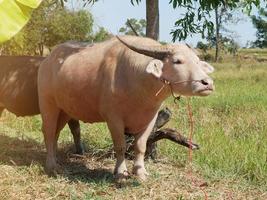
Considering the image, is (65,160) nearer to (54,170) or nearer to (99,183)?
(54,170)

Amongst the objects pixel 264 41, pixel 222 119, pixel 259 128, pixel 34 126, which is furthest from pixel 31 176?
pixel 264 41

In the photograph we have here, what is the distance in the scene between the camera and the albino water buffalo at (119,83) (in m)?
4.33

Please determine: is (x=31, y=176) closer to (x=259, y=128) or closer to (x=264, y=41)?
(x=259, y=128)

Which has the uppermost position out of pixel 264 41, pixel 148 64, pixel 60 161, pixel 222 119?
pixel 148 64

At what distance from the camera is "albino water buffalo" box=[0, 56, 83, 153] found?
19.6 feet

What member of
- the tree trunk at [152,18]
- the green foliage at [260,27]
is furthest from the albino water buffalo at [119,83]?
the green foliage at [260,27]

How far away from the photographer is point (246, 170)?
16.8 feet

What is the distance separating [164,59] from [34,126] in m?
4.07

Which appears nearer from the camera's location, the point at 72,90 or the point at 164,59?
the point at 164,59

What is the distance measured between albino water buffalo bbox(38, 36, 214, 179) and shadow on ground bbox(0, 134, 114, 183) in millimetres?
231

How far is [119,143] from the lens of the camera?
4812 mm

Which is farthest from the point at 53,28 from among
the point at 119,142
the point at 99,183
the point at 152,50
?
the point at 152,50

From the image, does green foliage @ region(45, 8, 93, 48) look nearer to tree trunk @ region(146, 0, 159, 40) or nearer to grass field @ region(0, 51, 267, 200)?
grass field @ region(0, 51, 267, 200)

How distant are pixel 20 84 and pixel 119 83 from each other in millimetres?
1714
